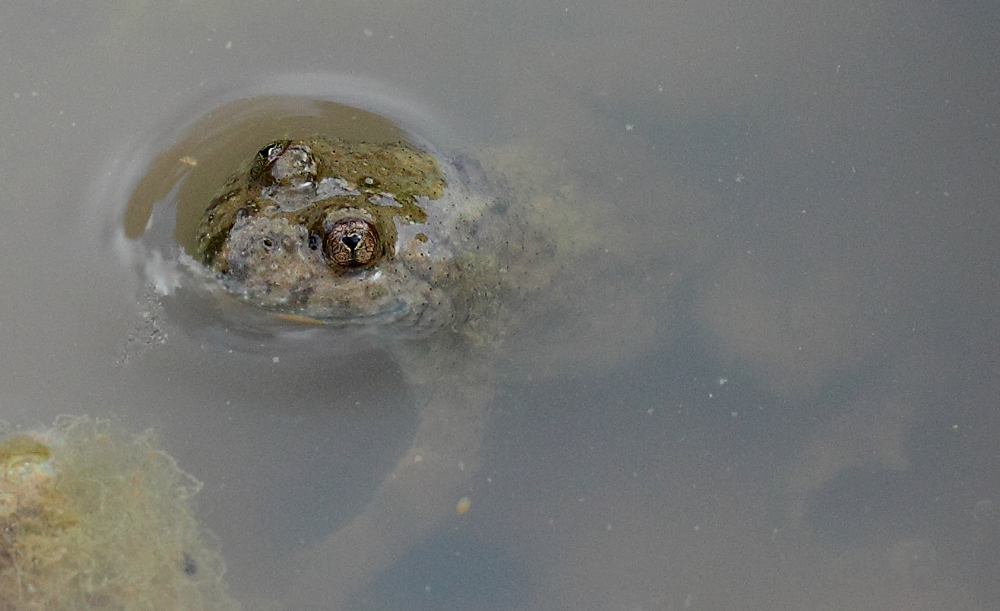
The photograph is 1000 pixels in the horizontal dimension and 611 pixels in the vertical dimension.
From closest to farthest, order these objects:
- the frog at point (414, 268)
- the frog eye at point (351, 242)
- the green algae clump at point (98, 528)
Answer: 1. the frog eye at point (351, 242)
2. the frog at point (414, 268)
3. the green algae clump at point (98, 528)

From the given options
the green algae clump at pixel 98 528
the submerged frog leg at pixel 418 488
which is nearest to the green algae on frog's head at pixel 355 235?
the submerged frog leg at pixel 418 488

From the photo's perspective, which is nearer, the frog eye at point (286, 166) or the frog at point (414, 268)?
the frog eye at point (286, 166)

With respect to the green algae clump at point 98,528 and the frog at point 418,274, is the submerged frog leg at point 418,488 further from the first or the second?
the green algae clump at point 98,528

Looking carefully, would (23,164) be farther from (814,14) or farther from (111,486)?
(814,14)

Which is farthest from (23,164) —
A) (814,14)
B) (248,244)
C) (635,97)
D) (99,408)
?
(814,14)

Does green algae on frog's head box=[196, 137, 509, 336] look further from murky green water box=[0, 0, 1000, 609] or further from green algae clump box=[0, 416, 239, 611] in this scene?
green algae clump box=[0, 416, 239, 611]

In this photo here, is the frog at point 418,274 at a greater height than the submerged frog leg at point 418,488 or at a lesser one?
greater

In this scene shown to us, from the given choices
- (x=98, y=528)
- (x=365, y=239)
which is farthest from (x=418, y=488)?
(x=98, y=528)
